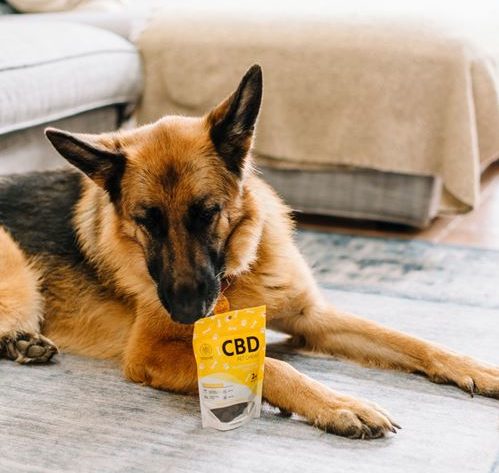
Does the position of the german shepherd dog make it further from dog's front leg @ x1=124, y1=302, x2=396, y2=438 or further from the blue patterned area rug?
the blue patterned area rug

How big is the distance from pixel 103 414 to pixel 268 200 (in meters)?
0.79

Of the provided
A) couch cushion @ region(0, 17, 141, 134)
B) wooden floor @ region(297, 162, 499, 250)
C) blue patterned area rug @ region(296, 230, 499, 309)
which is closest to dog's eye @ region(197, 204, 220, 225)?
blue patterned area rug @ region(296, 230, 499, 309)

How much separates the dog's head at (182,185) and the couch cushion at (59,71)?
1.11 m

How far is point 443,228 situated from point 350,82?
86cm

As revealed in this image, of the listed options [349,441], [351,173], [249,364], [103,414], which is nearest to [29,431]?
[103,414]

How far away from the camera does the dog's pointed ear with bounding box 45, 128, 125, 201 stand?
1952mm

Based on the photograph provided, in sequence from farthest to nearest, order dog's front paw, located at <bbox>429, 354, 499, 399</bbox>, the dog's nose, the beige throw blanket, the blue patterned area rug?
1. the beige throw blanket
2. the blue patterned area rug
3. dog's front paw, located at <bbox>429, 354, 499, 399</bbox>
4. the dog's nose

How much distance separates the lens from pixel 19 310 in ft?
7.89

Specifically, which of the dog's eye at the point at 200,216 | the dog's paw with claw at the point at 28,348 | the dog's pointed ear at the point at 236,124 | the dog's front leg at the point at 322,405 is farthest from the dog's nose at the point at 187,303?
the dog's paw with claw at the point at 28,348

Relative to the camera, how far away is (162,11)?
4223 millimetres

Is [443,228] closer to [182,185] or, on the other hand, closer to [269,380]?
[269,380]

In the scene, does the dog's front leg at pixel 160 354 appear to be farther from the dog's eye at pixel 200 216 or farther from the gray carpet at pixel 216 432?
the dog's eye at pixel 200 216

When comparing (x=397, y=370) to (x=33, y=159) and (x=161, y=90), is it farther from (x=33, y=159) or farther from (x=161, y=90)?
(x=161, y=90)

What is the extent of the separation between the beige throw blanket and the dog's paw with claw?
1.78m
